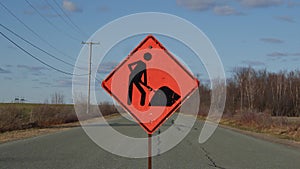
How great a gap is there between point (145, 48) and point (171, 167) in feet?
18.2

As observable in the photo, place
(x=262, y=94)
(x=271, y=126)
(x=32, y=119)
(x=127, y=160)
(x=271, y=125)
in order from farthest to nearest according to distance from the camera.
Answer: (x=262, y=94) → (x=32, y=119) → (x=271, y=125) → (x=271, y=126) → (x=127, y=160)

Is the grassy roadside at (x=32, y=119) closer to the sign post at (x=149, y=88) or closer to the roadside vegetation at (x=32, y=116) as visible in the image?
the roadside vegetation at (x=32, y=116)

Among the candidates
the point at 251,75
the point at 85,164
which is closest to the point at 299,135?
the point at 85,164

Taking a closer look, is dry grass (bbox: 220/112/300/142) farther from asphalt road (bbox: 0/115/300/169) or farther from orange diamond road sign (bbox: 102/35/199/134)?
orange diamond road sign (bbox: 102/35/199/134)

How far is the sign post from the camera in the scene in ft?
19.6

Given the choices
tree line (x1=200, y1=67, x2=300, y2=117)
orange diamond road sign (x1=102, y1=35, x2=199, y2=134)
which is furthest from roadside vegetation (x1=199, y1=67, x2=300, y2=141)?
orange diamond road sign (x1=102, y1=35, x2=199, y2=134)

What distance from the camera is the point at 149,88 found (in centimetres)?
600

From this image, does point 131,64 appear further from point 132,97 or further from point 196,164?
point 196,164

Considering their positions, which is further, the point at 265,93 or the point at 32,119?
the point at 265,93

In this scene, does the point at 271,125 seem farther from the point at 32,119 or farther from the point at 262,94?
the point at 262,94

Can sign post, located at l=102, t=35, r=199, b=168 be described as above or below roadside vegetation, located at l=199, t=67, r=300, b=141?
below

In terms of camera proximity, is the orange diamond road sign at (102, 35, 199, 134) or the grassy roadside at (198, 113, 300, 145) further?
the grassy roadside at (198, 113, 300, 145)

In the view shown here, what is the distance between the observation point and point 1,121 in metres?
29.4

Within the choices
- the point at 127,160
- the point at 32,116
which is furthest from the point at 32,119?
the point at 127,160
